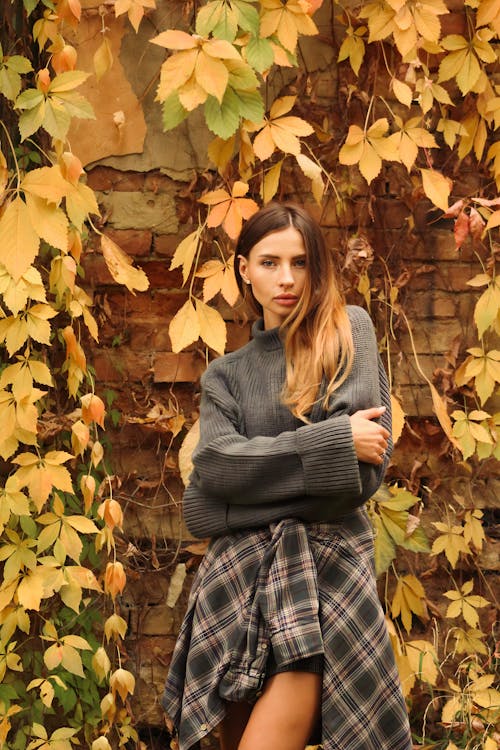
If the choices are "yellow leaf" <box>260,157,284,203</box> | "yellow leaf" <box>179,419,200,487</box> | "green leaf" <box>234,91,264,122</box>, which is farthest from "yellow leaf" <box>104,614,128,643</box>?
"green leaf" <box>234,91,264,122</box>

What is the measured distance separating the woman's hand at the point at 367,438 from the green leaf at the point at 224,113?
717 millimetres

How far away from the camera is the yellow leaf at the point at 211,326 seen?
2375mm

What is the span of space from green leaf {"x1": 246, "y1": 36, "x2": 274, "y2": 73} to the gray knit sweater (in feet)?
A: 1.96

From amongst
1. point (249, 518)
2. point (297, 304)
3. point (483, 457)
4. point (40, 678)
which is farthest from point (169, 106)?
point (40, 678)

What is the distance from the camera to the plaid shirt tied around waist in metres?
1.72

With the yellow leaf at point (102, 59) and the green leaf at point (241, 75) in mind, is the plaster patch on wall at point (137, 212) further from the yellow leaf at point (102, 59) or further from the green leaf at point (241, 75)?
the green leaf at point (241, 75)

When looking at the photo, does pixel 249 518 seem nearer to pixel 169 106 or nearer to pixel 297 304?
pixel 297 304

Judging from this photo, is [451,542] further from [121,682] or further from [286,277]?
[286,277]

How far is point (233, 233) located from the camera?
90.8 inches

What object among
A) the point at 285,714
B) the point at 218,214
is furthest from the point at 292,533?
the point at 218,214

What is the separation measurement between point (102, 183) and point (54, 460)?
77 centimetres

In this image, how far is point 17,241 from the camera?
169 cm

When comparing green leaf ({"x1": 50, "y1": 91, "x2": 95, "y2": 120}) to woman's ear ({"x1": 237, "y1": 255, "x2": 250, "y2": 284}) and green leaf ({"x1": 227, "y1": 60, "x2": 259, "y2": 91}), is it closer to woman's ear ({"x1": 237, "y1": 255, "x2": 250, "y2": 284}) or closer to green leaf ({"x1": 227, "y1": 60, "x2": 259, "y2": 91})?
green leaf ({"x1": 227, "y1": 60, "x2": 259, "y2": 91})

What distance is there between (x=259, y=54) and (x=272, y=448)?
92 centimetres
